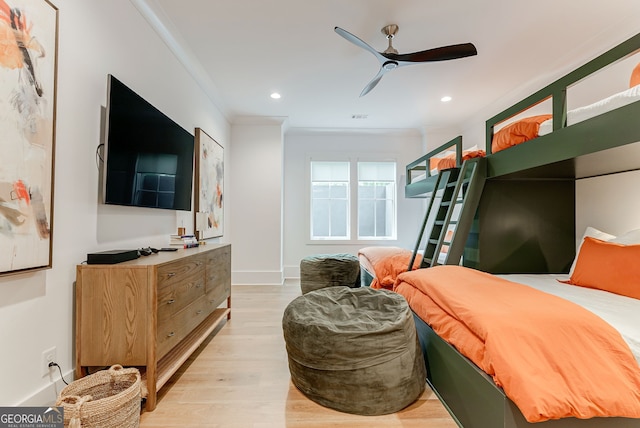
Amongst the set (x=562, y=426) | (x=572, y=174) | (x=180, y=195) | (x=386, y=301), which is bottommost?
(x=562, y=426)

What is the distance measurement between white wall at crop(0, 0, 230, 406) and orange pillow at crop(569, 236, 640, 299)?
11.0 ft

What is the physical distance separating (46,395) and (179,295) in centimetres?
74

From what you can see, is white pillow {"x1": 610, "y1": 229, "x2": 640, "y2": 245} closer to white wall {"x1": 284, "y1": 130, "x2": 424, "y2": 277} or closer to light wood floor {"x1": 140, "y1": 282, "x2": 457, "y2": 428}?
light wood floor {"x1": 140, "y1": 282, "x2": 457, "y2": 428}

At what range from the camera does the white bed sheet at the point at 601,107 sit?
5.04 ft

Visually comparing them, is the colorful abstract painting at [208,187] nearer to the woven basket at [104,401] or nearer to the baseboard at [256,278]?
the baseboard at [256,278]

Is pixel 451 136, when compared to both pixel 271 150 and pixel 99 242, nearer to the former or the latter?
pixel 271 150

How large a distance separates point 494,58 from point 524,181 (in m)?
1.38

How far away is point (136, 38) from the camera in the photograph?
2.29m

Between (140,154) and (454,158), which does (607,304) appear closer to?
(454,158)

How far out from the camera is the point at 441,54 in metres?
2.51

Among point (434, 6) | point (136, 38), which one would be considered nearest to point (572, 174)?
point (434, 6)

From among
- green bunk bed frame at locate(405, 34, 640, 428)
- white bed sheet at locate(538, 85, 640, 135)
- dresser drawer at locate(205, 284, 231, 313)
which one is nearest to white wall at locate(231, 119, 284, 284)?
dresser drawer at locate(205, 284, 231, 313)

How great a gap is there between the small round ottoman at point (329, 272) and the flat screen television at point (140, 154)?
6.28 ft

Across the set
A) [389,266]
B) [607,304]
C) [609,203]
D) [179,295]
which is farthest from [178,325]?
[609,203]
